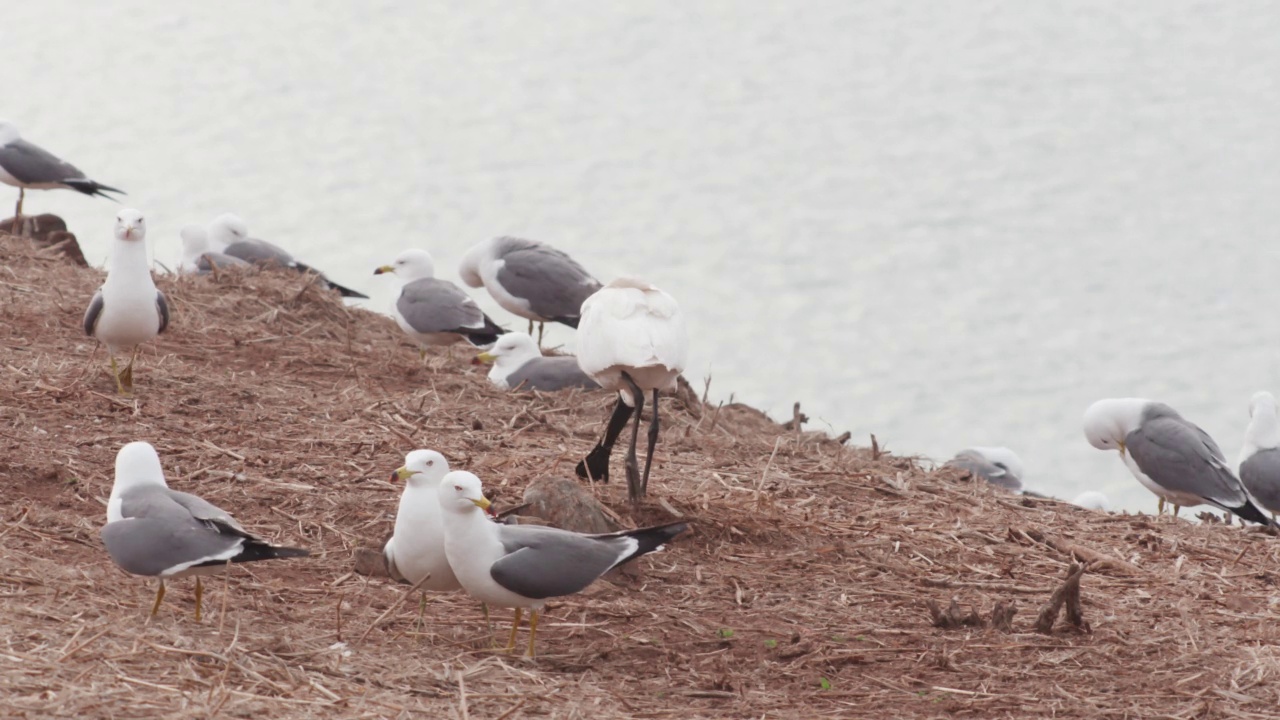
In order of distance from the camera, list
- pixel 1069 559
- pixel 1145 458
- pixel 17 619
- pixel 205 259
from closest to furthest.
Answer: pixel 17 619, pixel 1069 559, pixel 1145 458, pixel 205 259

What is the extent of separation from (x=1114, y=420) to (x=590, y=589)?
4.74 metres

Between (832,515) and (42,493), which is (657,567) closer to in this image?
(832,515)

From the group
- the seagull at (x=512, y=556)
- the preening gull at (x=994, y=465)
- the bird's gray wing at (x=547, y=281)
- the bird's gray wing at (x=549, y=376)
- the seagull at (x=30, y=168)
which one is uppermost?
the seagull at (x=30, y=168)

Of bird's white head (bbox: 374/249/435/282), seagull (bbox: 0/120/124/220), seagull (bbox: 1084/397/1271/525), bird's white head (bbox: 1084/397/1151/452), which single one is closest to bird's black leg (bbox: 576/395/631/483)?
seagull (bbox: 1084/397/1271/525)

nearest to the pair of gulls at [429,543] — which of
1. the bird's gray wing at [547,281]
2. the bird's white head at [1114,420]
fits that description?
the bird's white head at [1114,420]

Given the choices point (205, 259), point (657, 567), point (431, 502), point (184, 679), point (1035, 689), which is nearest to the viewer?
point (184, 679)

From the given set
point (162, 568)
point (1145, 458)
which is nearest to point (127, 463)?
point (162, 568)

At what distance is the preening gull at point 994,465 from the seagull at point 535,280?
2.62 m

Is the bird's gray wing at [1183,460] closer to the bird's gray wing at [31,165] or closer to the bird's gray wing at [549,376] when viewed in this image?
the bird's gray wing at [549,376]

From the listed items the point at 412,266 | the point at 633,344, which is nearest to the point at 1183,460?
the point at 633,344

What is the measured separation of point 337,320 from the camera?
8820 mm

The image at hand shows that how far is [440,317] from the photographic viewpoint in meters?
9.12

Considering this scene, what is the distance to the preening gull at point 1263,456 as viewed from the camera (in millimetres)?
8094

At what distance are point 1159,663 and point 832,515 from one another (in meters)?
1.56
